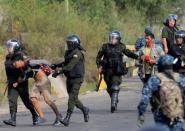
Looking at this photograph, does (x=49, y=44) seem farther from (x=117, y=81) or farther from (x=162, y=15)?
(x=162, y=15)

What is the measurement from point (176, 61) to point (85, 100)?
8589 mm

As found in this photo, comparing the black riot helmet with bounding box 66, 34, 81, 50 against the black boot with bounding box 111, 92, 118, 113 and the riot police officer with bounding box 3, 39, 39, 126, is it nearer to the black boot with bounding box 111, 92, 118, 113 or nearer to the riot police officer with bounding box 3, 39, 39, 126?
the riot police officer with bounding box 3, 39, 39, 126

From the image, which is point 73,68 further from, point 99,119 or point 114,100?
point 114,100

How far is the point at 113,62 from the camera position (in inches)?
706

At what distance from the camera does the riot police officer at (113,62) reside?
58.4 feet

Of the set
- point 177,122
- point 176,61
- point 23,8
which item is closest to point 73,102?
point 176,61

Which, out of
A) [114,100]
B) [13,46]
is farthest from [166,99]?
[114,100]

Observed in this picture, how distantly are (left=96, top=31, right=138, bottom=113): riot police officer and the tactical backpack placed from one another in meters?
7.56

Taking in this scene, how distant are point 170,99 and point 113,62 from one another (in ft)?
26.2

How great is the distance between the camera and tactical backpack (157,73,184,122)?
32.6ft

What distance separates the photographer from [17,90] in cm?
1598

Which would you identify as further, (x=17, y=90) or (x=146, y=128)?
(x=17, y=90)

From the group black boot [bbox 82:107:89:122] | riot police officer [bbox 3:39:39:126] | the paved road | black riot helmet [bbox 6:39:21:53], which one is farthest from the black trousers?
black boot [bbox 82:107:89:122]

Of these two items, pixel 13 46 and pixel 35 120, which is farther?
pixel 35 120
